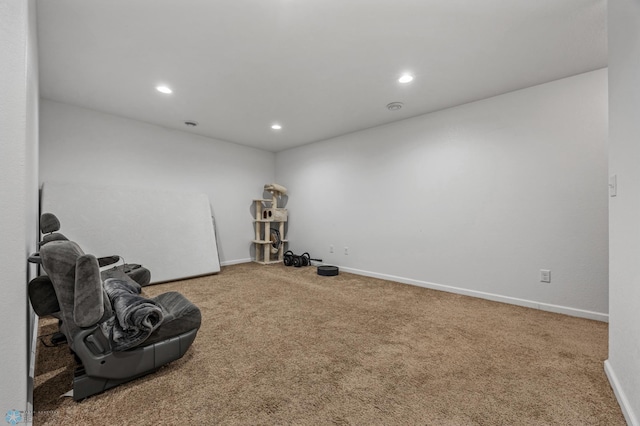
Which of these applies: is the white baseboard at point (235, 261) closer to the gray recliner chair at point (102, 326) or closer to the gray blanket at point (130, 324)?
the gray recliner chair at point (102, 326)

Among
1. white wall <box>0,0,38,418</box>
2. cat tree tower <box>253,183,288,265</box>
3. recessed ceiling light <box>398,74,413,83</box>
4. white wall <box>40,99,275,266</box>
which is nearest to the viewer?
white wall <box>0,0,38,418</box>

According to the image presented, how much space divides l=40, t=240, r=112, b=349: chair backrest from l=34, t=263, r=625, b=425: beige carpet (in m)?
0.46

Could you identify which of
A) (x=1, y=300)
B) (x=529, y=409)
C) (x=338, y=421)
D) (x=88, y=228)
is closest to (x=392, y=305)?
(x=529, y=409)

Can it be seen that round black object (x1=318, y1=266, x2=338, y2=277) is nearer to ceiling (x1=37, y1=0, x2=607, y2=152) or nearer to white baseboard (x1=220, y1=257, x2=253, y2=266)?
white baseboard (x1=220, y1=257, x2=253, y2=266)

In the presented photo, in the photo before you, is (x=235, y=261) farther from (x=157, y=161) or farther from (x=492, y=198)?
(x=492, y=198)

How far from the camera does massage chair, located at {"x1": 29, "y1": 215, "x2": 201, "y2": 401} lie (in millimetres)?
1266

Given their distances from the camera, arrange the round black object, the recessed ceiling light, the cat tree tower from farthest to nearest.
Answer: the cat tree tower → the round black object → the recessed ceiling light

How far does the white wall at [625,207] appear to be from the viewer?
120 cm

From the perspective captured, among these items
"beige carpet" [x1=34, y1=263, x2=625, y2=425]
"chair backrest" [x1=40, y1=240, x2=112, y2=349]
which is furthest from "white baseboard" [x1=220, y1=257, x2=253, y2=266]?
"chair backrest" [x1=40, y1=240, x2=112, y2=349]

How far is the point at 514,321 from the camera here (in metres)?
2.42

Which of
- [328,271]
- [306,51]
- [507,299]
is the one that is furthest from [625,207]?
[328,271]

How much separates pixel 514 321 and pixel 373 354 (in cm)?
157

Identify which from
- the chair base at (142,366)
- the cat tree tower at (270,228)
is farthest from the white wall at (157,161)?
the chair base at (142,366)

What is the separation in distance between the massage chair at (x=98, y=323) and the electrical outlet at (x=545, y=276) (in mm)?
3377
